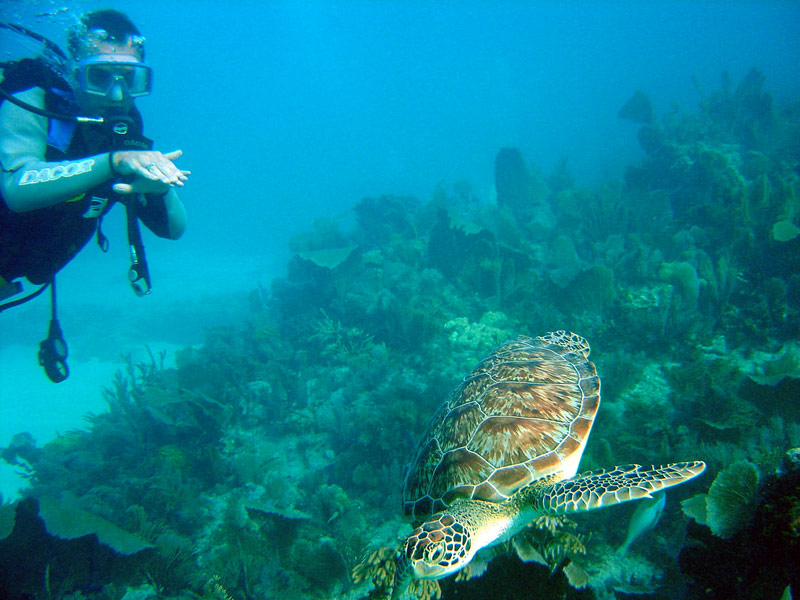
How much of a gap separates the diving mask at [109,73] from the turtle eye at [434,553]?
436cm

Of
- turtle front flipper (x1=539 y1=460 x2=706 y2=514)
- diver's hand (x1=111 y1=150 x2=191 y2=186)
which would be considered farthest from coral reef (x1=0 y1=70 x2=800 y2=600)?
diver's hand (x1=111 y1=150 x2=191 y2=186)

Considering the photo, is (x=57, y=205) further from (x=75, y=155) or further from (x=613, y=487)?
(x=613, y=487)

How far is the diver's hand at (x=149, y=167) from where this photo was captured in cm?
205

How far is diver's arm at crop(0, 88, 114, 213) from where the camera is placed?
6.91 ft

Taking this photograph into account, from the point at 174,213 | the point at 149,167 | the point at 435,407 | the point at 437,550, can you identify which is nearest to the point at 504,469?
the point at 437,550

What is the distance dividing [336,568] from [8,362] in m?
17.5

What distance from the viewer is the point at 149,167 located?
205 centimetres

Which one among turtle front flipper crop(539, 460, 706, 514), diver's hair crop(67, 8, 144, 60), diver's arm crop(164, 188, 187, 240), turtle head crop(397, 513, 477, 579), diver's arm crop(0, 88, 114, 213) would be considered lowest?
turtle head crop(397, 513, 477, 579)

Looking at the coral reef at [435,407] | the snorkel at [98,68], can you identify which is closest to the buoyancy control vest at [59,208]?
the snorkel at [98,68]

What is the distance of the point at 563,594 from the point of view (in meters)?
2.34

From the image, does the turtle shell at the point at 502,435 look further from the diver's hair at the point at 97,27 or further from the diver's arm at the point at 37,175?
the diver's hair at the point at 97,27

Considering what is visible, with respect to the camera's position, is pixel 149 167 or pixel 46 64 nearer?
pixel 149 167

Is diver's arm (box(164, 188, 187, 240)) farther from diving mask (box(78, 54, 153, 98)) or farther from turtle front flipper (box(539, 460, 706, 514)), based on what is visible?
turtle front flipper (box(539, 460, 706, 514))

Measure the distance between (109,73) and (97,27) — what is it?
1.79 feet
